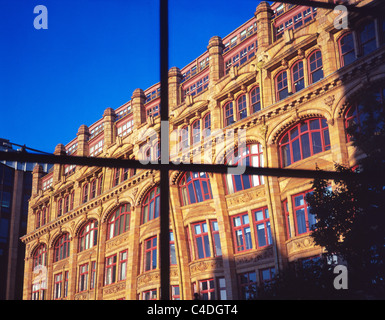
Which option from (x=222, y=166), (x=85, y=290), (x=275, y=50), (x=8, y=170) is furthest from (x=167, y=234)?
(x=8, y=170)

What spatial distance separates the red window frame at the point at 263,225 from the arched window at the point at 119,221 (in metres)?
14.4

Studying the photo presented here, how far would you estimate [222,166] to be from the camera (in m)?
2.21

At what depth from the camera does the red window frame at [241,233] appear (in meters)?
28.3

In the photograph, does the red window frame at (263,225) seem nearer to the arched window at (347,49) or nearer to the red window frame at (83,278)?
the arched window at (347,49)

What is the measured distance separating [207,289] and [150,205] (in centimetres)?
1007

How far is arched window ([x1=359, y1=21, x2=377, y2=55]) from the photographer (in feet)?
78.0

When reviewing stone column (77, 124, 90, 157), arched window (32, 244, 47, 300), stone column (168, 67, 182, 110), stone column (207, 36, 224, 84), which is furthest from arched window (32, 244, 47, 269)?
stone column (207, 36, 224, 84)

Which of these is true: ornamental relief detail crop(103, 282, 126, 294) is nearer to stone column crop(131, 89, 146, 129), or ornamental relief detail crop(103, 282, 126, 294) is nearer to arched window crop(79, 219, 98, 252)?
arched window crop(79, 219, 98, 252)

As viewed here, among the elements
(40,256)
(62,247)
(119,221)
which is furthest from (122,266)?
(40,256)

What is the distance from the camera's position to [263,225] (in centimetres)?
2731

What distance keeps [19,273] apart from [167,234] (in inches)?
2403

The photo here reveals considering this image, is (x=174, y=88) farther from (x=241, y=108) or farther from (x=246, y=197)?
(x=246, y=197)

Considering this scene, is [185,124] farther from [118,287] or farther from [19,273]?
[19,273]

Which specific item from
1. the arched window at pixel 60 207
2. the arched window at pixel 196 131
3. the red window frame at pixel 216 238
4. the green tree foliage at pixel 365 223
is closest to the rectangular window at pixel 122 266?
the red window frame at pixel 216 238
